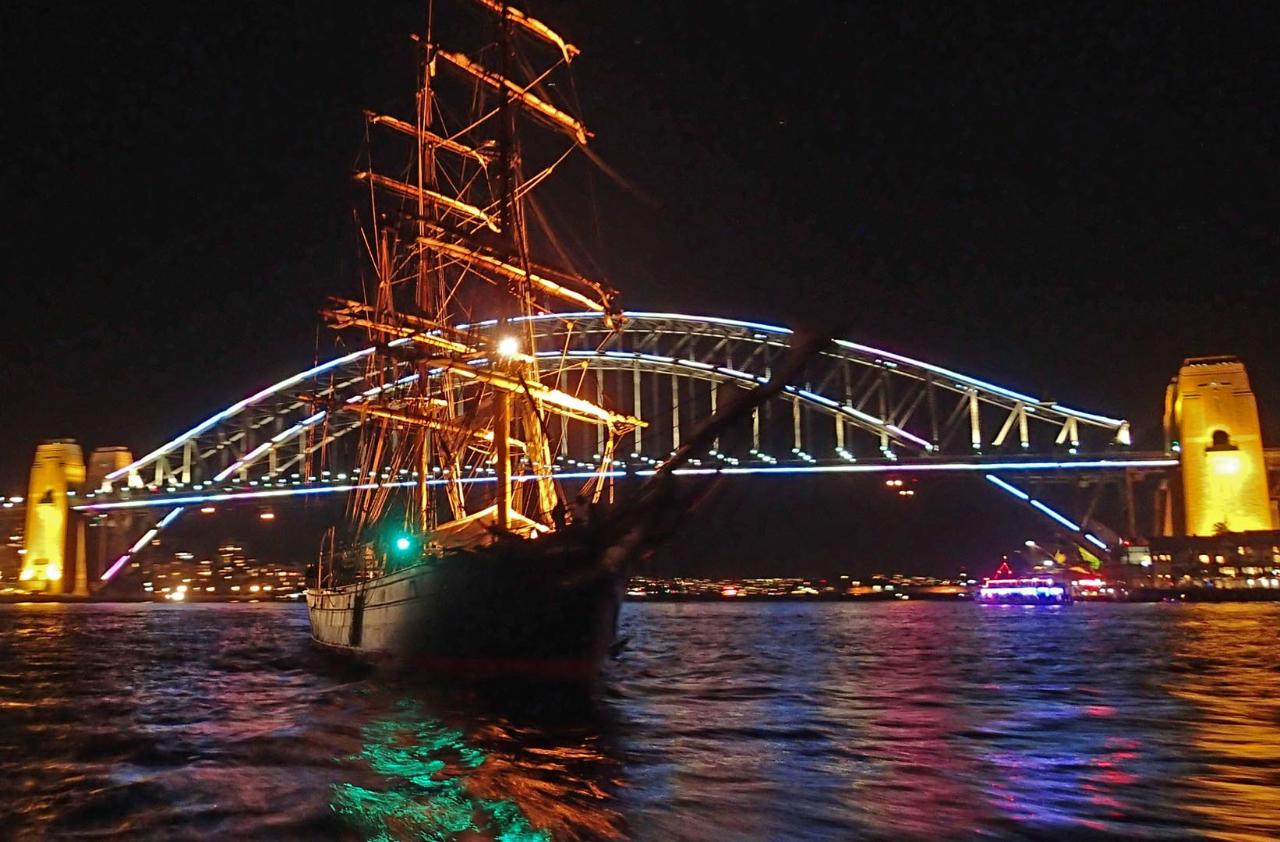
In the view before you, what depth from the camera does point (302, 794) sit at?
8.24m

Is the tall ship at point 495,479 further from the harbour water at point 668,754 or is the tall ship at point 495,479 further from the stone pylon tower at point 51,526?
the stone pylon tower at point 51,526

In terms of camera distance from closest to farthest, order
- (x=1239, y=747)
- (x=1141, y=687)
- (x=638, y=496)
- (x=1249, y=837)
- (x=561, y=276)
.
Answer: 1. (x=1249, y=837)
2. (x=1239, y=747)
3. (x=1141, y=687)
4. (x=638, y=496)
5. (x=561, y=276)

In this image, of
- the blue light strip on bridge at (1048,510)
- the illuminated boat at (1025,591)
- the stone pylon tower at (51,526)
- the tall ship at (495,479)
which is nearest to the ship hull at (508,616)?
the tall ship at (495,479)

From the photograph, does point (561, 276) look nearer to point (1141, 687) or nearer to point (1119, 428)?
point (1141, 687)

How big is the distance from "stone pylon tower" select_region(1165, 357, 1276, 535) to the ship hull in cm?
5239

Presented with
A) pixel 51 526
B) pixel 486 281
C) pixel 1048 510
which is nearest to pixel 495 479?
pixel 486 281

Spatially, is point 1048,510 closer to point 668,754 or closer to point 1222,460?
point 1222,460

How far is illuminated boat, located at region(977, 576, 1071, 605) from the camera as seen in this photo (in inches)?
2756

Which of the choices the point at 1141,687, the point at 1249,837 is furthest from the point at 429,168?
the point at 1249,837

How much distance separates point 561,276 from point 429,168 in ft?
25.1

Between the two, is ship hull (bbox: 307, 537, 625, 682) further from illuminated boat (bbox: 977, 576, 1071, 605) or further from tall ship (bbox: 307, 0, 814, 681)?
illuminated boat (bbox: 977, 576, 1071, 605)

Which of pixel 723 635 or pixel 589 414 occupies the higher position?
pixel 589 414

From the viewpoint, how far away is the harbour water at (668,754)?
7297mm

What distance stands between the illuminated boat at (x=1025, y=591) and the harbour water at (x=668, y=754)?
51317 millimetres
